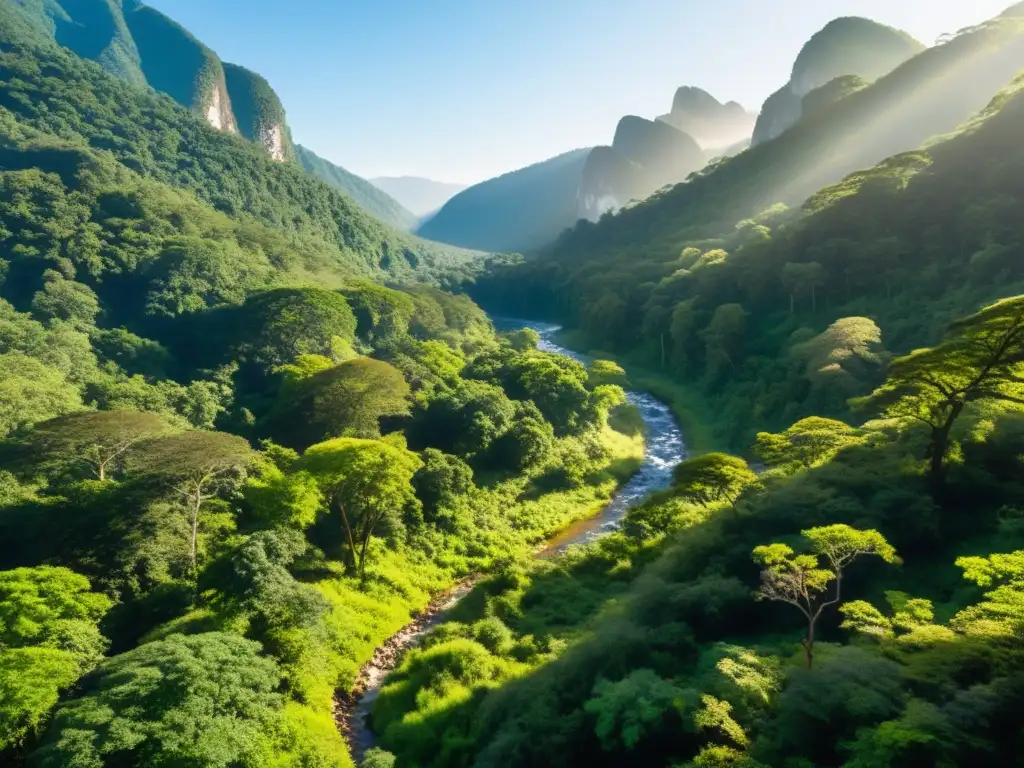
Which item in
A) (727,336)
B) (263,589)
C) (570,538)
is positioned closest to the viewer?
(263,589)

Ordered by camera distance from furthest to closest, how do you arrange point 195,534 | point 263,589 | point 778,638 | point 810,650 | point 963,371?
1. point 195,534
2. point 263,589
3. point 963,371
4. point 778,638
5. point 810,650

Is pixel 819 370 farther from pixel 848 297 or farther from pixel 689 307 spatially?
pixel 689 307

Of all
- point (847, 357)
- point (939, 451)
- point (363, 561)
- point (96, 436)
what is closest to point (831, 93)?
point (847, 357)

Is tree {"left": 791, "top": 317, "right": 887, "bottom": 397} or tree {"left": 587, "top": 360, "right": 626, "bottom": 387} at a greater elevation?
tree {"left": 791, "top": 317, "right": 887, "bottom": 397}

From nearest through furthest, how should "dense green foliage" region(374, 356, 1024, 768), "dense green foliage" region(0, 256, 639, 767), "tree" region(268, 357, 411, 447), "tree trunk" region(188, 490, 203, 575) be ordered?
"dense green foliage" region(374, 356, 1024, 768), "dense green foliage" region(0, 256, 639, 767), "tree trunk" region(188, 490, 203, 575), "tree" region(268, 357, 411, 447)

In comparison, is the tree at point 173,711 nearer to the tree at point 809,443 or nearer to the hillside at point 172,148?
the tree at point 809,443

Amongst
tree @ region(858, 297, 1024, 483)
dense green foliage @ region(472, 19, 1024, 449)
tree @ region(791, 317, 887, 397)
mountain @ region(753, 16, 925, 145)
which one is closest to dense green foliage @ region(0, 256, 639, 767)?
dense green foliage @ region(472, 19, 1024, 449)

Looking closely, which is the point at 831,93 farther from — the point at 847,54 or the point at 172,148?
the point at 172,148

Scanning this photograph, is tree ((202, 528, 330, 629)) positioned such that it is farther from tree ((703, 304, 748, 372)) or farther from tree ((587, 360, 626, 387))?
tree ((703, 304, 748, 372))
